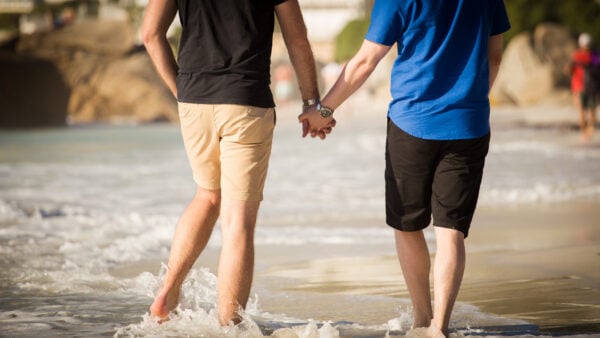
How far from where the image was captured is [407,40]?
3965 millimetres

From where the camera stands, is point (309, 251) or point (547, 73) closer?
point (309, 251)

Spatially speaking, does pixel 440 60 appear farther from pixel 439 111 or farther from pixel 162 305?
pixel 162 305

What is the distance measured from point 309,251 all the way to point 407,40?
9.63ft

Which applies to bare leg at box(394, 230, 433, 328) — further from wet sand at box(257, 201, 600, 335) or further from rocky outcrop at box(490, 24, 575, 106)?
rocky outcrop at box(490, 24, 575, 106)

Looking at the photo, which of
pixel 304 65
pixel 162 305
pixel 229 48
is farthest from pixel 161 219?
pixel 229 48

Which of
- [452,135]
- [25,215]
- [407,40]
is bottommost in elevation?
[25,215]

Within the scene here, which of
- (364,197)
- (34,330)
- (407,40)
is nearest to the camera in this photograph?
(407,40)

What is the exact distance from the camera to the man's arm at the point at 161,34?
13.9ft

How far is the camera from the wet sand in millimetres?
4656

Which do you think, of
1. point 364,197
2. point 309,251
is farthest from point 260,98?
point 364,197

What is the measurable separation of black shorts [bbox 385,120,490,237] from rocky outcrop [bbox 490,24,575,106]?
25817mm

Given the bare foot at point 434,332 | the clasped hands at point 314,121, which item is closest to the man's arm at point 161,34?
the clasped hands at point 314,121

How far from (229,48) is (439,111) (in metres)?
0.85

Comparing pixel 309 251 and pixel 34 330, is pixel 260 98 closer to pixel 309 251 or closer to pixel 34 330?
pixel 34 330
